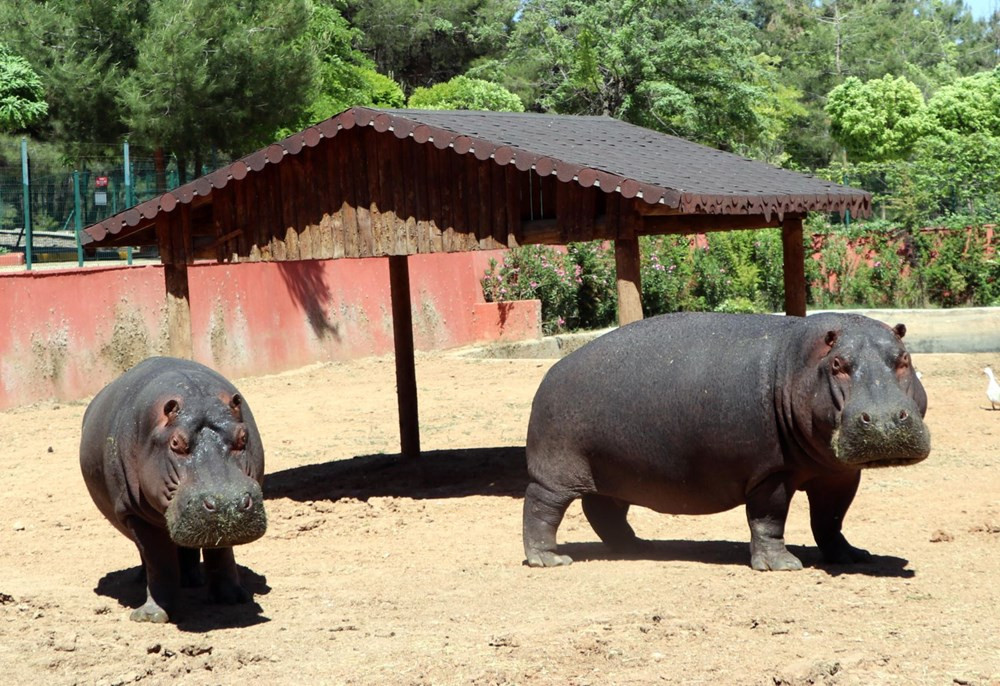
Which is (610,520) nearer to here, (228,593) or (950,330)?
(228,593)

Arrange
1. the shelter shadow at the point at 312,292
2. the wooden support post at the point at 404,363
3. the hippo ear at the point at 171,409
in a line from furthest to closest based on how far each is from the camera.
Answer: the shelter shadow at the point at 312,292 < the wooden support post at the point at 404,363 < the hippo ear at the point at 171,409

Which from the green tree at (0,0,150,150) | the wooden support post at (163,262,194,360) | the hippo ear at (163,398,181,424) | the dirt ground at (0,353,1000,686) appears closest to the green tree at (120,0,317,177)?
the green tree at (0,0,150,150)

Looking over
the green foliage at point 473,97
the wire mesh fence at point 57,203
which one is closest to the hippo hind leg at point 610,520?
the wire mesh fence at point 57,203

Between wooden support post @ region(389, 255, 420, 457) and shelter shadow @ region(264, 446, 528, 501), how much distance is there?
0.20 metres

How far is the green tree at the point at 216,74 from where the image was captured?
2836cm

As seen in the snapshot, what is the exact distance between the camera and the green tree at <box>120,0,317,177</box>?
28359mm

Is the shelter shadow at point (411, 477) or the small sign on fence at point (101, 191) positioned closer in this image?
the shelter shadow at point (411, 477)

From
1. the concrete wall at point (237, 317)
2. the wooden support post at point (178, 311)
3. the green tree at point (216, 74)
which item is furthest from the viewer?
the green tree at point (216, 74)

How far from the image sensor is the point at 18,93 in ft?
91.0

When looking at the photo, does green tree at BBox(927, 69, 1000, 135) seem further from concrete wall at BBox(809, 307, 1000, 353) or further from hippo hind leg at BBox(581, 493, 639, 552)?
hippo hind leg at BBox(581, 493, 639, 552)

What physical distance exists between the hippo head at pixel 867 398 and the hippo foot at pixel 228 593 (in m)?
3.31

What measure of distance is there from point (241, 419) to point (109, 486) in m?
1.04

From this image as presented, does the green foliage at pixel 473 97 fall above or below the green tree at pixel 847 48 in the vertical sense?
below

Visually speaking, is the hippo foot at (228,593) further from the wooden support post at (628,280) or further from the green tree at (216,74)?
the green tree at (216,74)
